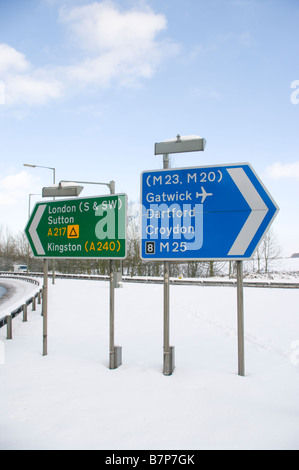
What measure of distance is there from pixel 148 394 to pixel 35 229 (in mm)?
3617

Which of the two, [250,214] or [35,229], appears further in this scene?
[35,229]

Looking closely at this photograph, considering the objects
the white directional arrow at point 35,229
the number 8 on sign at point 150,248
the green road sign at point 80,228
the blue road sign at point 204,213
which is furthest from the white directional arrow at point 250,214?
the white directional arrow at point 35,229

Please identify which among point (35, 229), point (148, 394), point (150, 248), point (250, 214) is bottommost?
point (148, 394)

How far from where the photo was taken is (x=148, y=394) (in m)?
3.99

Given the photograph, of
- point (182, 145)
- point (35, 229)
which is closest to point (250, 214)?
point (182, 145)

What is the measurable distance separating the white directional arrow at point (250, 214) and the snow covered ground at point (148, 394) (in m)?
1.86

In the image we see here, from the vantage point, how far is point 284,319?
31.7 ft

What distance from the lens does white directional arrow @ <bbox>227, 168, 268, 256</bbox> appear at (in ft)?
15.2

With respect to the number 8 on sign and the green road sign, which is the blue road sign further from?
the green road sign

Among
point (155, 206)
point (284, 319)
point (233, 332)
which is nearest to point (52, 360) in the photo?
point (155, 206)

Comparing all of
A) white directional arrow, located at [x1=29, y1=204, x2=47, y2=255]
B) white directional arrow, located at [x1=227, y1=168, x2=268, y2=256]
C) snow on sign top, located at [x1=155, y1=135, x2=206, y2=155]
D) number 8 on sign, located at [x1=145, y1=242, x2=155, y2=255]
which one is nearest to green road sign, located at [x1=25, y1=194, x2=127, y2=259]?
white directional arrow, located at [x1=29, y1=204, x2=47, y2=255]

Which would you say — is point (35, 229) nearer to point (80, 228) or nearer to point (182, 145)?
point (80, 228)

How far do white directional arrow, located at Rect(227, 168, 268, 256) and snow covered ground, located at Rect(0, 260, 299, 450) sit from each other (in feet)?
6.09

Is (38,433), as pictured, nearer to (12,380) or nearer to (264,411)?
(12,380)
